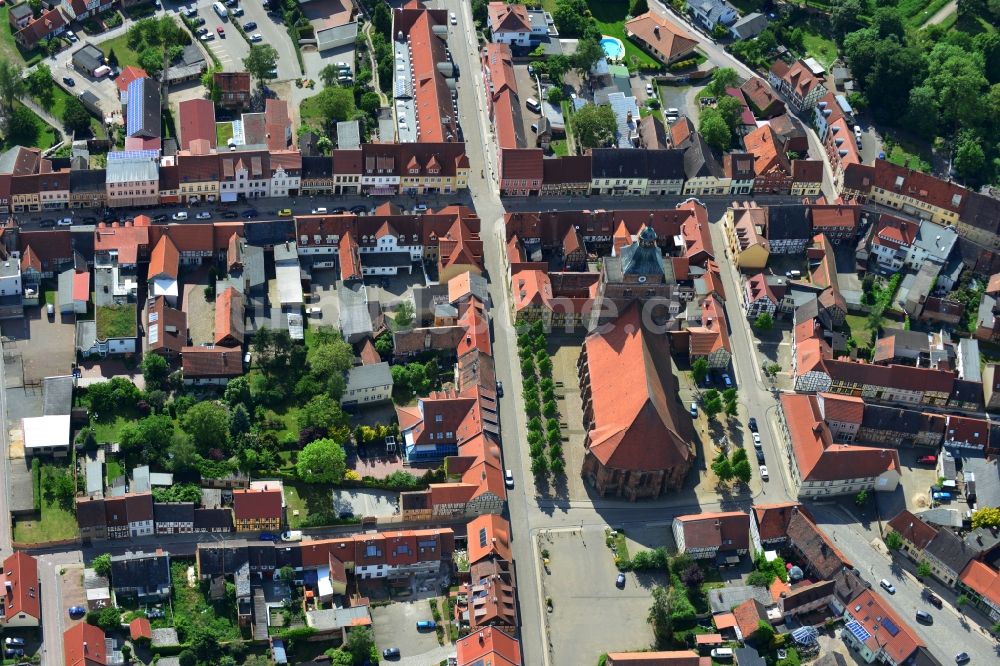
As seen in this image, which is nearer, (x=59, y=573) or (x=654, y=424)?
(x=59, y=573)

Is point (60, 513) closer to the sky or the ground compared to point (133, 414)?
closer to the ground

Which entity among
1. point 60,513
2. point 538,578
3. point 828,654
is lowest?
point 828,654

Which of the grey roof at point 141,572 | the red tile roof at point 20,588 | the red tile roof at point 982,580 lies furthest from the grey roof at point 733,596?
the red tile roof at point 20,588

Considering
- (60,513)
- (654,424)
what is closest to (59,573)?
(60,513)

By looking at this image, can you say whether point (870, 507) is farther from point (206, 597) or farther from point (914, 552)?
point (206, 597)

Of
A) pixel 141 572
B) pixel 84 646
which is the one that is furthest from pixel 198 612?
pixel 84 646

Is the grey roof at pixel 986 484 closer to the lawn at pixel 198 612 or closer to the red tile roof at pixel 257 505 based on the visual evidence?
the red tile roof at pixel 257 505

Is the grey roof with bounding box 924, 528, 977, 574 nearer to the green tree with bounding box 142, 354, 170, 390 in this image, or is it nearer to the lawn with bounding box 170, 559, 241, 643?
the lawn with bounding box 170, 559, 241, 643
